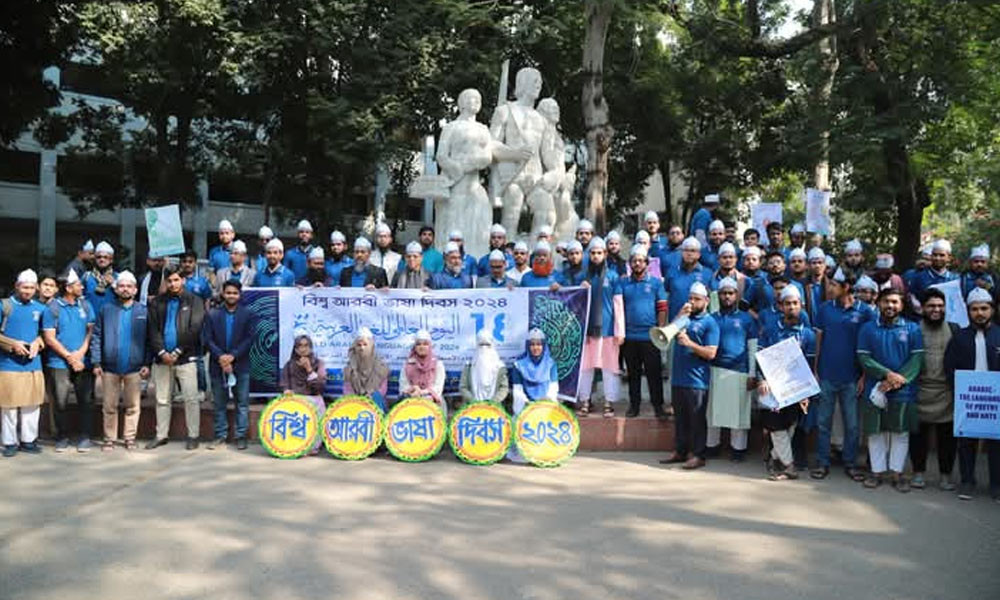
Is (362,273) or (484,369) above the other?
(362,273)

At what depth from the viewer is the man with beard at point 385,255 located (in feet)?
35.4

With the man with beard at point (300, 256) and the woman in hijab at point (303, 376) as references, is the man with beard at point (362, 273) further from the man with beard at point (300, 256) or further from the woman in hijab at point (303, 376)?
the woman in hijab at point (303, 376)

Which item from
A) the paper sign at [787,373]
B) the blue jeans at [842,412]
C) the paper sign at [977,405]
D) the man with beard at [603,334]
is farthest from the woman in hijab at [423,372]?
the paper sign at [977,405]

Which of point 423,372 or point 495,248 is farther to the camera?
point 495,248

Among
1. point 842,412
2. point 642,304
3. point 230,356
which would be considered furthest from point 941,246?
point 230,356

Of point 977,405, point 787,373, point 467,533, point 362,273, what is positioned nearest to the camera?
point 467,533

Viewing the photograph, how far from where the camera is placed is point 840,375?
26.8 feet

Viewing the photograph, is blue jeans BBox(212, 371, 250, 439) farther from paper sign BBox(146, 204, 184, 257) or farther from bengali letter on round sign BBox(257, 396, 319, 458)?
paper sign BBox(146, 204, 184, 257)

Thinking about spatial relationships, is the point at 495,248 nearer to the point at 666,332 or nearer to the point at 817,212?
the point at 666,332

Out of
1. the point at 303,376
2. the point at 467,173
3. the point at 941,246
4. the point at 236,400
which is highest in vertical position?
the point at 467,173

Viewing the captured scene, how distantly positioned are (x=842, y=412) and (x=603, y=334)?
8.35 feet

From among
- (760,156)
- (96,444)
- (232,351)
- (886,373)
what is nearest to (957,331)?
(886,373)

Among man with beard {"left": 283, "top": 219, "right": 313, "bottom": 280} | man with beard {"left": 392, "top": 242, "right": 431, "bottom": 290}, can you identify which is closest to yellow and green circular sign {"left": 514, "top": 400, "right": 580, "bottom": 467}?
man with beard {"left": 392, "top": 242, "right": 431, "bottom": 290}

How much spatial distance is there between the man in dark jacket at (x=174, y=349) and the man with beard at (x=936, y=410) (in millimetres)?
7248
